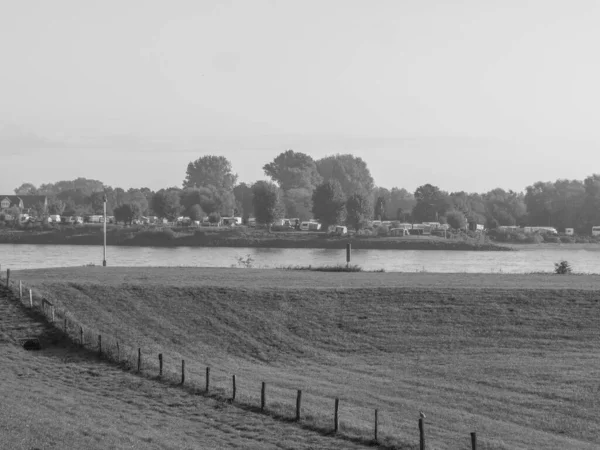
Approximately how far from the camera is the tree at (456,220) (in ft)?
491

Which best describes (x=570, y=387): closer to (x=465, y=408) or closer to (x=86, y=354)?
(x=465, y=408)

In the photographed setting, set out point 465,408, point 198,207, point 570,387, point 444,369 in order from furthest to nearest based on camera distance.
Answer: point 198,207
point 444,369
point 570,387
point 465,408

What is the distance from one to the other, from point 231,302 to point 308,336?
4.67 m

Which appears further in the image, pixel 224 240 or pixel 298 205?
pixel 298 205

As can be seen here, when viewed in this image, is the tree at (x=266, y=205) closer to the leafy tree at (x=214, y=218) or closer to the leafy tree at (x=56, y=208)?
the leafy tree at (x=214, y=218)

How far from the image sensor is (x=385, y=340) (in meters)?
35.3

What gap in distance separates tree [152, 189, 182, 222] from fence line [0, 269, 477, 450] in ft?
363

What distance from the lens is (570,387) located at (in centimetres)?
2758

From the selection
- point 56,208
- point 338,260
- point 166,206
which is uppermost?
Result: point 166,206

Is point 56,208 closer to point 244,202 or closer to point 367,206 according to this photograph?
point 244,202

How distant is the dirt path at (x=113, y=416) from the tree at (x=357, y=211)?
112 meters

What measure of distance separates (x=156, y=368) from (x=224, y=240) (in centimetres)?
9585

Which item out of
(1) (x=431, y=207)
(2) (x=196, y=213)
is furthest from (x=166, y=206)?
(1) (x=431, y=207)

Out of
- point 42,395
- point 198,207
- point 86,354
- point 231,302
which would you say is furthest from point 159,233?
point 42,395
